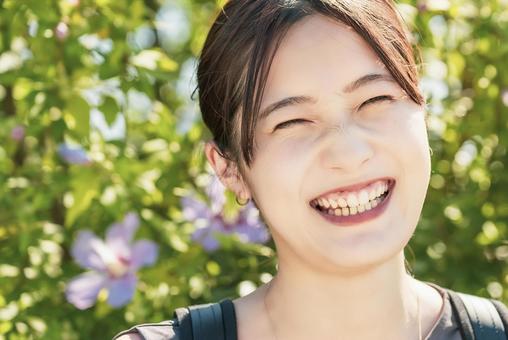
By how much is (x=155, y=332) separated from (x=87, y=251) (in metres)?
0.68

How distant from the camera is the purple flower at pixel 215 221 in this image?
291 cm

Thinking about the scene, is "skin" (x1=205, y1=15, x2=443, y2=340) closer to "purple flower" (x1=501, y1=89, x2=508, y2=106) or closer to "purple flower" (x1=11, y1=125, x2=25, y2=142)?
"purple flower" (x1=11, y1=125, x2=25, y2=142)

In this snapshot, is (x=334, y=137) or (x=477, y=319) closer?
(x=334, y=137)

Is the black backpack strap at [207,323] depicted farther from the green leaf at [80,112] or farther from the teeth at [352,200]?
the green leaf at [80,112]

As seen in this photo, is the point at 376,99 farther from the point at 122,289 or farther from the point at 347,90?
the point at 122,289

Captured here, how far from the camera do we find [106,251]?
9.14ft

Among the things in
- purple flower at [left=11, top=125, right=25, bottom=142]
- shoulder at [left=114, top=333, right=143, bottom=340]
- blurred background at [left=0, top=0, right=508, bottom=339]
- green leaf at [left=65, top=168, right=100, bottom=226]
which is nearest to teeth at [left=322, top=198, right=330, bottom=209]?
shoulder at [left=114, top=333, right=143, bottom=340]

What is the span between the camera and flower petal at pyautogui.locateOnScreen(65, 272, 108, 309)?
9.03 ft

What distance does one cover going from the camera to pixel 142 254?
2.79m

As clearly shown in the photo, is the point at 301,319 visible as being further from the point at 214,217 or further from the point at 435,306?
the point at 214,217

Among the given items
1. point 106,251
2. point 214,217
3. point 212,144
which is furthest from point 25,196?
point 212,144

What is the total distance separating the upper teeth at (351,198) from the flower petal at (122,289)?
88 centimetres

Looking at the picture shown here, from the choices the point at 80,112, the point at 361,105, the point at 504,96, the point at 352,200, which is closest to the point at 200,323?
the point at 352,200

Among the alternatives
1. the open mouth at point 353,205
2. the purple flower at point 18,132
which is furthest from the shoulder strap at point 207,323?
the purple flower at point 18,132
